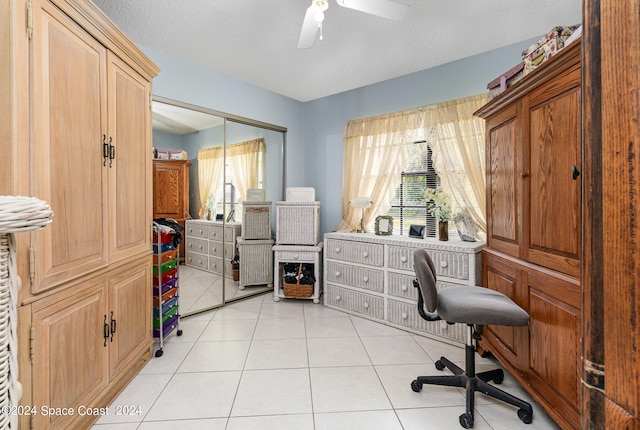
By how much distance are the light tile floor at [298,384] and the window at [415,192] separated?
47.5 inches

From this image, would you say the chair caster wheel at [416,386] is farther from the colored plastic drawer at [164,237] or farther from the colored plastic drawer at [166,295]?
the colored plastic drawer at [164,237]

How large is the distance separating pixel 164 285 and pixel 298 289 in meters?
1.58

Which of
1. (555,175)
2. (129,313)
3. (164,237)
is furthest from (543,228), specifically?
(164,237)

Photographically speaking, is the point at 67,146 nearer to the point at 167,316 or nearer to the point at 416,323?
the point at 167,316

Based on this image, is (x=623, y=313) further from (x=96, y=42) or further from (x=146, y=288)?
(x=146, y=288)

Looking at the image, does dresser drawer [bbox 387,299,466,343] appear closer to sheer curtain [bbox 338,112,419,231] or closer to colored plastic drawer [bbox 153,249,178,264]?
sheer curtain [bbox 338,112,419,231]

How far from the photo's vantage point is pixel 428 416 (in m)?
1.69

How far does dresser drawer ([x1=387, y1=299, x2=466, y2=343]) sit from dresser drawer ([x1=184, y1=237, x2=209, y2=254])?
2093mm

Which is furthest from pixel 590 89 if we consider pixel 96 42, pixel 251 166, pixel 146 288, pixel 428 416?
pixel 251 166

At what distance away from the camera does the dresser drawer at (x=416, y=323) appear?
2494mm

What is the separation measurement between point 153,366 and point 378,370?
1.69 m

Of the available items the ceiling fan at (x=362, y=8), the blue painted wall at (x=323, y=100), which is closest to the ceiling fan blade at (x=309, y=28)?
the ceiling fan at (x=362, y=8)

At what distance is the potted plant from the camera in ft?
9.13

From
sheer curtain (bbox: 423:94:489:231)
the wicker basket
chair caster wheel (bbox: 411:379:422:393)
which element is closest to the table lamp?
sheer curtain (bbox: 423:94:489:231)
